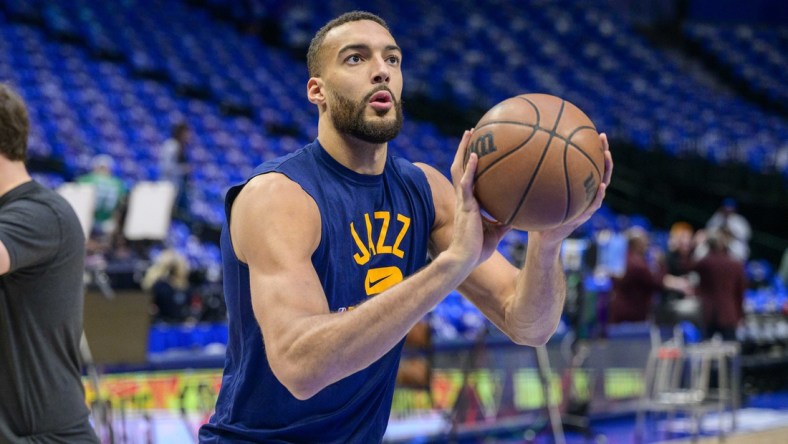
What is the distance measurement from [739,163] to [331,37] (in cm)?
1756

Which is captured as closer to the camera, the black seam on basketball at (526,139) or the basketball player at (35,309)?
the black seam on basketball at (526,139)

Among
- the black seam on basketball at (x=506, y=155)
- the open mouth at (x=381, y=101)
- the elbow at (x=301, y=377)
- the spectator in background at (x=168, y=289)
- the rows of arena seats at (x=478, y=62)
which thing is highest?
the rows of arena seats at (x=478, y=62)

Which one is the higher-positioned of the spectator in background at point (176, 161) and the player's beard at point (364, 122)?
the spectator in background at point (176, 161)

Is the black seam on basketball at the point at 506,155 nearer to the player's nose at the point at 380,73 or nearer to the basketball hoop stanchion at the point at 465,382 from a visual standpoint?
the player's nose at the point at 380,73

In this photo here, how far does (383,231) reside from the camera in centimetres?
286

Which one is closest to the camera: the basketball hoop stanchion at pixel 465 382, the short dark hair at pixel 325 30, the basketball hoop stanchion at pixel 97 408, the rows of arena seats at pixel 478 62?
the short dark hair at pixel 325 30

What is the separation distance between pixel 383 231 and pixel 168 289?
7322 mm

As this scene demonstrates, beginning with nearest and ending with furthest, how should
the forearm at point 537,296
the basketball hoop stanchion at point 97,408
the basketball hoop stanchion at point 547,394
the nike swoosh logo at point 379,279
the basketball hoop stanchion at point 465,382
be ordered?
1. the forearm at point 537,296
2. the nike swoosh logo at point 379,279
3. the basketball hoop stanchion at point 97,408
4. the basketball hoop stanchion at point 465,382
5. the basketball hoop stanchion at point 547,394

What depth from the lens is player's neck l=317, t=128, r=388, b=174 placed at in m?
2.89

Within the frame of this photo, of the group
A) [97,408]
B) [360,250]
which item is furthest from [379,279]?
[97,408]

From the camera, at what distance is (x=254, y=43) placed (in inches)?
846

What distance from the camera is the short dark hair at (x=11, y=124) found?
124 inches

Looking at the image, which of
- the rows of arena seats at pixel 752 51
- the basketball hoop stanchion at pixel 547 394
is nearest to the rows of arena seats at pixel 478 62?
the rows of arena seats at pixel 752 51

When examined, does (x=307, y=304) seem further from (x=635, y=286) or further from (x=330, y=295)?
(x=635, y=286)
